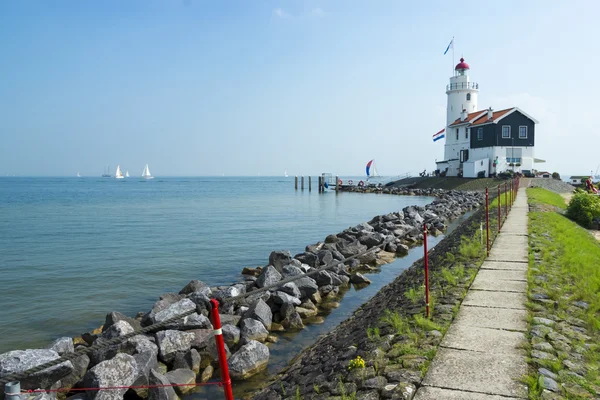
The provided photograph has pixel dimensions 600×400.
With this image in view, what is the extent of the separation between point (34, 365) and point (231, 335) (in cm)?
290

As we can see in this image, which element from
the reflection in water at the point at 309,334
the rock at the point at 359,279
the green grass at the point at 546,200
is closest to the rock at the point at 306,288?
the reflection in water at the point at 309,334

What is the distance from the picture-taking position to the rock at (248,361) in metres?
6.79

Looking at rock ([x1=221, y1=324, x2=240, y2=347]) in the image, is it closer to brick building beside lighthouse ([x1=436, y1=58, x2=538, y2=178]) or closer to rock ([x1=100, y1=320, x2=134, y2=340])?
rock ([x1=100, y1=320, x2=134, y2=340])

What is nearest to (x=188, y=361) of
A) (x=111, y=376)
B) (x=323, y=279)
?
(x=111, y=376)

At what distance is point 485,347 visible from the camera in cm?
500

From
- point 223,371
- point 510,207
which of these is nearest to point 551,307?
point 223,371

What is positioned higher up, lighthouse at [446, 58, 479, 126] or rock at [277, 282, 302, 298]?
lighthouse at [446, 58, 479, 126]

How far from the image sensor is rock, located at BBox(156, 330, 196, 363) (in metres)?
7.05

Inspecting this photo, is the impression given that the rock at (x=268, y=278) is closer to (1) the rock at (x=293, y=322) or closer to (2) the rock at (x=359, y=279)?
(1) the rock at (x=293, y=322)

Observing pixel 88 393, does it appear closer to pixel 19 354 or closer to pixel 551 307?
pixel 19 354

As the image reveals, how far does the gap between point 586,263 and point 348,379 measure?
613cm

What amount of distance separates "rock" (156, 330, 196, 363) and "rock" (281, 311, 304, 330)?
2184 mm

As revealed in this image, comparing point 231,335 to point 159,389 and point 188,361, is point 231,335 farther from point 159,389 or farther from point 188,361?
point 159,389

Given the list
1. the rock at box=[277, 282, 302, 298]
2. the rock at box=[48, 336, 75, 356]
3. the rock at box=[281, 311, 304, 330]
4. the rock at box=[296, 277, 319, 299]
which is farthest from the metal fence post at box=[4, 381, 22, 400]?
the rock at box=[296, 277, 319, 299]
